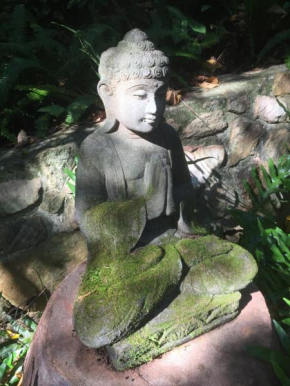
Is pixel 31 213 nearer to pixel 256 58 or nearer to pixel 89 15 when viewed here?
pixel 89 15

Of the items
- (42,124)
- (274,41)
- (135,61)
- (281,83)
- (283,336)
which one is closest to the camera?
(135,61)

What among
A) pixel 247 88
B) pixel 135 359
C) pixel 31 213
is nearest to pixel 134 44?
pixel 135 359

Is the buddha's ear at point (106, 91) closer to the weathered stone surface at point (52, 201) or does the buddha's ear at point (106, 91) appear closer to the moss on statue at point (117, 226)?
the moss on statue at point (117, 226)

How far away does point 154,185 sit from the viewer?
6.15 feet

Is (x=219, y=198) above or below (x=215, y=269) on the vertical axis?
below

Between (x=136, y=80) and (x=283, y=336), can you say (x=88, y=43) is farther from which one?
(x=283, y=336)

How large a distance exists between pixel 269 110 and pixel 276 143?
31 cm

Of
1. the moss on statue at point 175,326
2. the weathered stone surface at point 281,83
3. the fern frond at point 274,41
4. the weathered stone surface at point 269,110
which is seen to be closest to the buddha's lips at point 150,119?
the moss on statue at point 175,326

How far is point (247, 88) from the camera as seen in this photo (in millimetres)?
3418

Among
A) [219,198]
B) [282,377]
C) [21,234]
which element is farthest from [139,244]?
[219,198]

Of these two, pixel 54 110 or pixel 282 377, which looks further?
pixel 54 110

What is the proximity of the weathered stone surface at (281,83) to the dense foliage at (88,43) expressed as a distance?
362 mm

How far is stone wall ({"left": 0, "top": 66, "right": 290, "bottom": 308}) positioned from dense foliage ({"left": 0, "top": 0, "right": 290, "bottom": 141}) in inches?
11.7

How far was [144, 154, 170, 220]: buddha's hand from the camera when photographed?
73.6 inches
